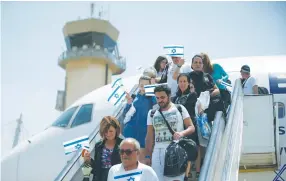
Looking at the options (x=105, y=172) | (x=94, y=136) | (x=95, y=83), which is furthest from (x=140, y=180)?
(x=95, y=83)

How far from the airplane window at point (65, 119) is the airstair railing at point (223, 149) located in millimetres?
4959

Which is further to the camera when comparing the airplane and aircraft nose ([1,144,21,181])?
aircraft nose ([1,144,21,181])

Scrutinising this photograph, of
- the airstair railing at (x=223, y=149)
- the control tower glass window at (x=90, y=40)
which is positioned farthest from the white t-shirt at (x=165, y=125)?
the control tower glass window at (x=90, y=40)

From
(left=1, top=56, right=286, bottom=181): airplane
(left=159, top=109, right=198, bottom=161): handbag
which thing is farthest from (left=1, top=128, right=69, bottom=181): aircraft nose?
(left=159, top=109, right=198, bottom=161): handbag

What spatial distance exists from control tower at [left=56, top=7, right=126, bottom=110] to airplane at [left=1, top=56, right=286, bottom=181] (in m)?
25.1

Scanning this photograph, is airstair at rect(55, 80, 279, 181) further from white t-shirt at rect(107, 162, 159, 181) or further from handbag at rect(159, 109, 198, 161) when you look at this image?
white t-shirt at rect(107, 162, 159, 181)

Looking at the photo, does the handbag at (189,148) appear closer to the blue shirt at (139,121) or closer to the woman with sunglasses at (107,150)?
the woman with sunglasses at (107,150)

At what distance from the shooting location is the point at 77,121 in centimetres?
874

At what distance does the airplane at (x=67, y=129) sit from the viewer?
807 cm

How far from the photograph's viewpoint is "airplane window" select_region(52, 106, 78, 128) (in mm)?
8891

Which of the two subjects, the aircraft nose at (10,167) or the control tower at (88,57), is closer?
the aircraft nose at (10,167)

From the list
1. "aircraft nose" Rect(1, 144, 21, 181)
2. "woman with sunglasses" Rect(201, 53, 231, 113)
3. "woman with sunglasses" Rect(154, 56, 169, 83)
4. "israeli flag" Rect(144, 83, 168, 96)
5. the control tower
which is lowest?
"aircraft nose" Rect(1, 144, 21, 181)

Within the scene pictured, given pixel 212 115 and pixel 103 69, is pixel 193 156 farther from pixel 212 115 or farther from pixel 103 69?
pixel 103 69

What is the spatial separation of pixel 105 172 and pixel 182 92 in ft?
4.91
